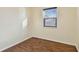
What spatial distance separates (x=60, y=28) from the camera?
3.38m

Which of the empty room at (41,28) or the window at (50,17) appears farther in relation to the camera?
the window at (50,17)

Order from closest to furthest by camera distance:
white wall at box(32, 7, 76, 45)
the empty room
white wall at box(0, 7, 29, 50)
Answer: white wall at box(0, 7, 29, 50), the empty room, white wall at box(32, 7, 76, 45)

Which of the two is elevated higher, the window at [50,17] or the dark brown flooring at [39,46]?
the window at [50,17]

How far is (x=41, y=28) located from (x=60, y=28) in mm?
606

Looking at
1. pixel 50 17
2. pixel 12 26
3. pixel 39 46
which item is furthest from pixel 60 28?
pixel 12 26

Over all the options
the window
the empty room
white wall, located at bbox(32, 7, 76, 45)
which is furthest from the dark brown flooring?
the window

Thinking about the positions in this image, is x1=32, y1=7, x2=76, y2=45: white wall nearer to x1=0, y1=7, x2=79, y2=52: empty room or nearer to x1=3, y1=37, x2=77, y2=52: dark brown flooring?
x1=0, y1=7, x2=79, y2=52: empty room

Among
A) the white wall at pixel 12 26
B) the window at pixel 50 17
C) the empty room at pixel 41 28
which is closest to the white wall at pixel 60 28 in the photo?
the empty room at pixel 41 28

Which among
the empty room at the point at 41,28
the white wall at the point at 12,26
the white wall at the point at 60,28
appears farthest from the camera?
the white wall at the point at 60,28

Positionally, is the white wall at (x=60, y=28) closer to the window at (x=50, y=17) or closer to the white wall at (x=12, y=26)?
the window at (x=50, y=17)

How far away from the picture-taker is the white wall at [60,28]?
317 centimetres

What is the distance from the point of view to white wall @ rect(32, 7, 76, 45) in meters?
3.17
